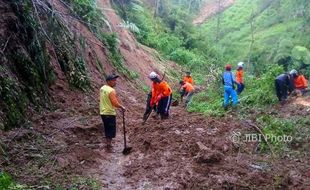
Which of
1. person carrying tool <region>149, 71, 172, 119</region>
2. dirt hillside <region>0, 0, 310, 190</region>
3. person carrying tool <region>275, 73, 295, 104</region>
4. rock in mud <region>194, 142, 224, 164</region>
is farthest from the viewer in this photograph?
person carrying tool <region>275, 73, 295, 104</region>

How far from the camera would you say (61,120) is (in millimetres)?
9773

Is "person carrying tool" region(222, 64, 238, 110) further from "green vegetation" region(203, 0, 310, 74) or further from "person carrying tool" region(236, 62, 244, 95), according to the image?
"green vegetation" region(203, 0, 310, 74)

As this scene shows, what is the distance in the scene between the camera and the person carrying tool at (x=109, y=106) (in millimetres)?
8945

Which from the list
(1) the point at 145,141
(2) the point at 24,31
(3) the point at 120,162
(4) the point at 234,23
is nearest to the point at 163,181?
(3) the point at 120,162

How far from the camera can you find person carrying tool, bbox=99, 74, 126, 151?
29.3 feet

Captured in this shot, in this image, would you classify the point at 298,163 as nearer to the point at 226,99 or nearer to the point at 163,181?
the point at 163,181

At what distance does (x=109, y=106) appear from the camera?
9.05 meters

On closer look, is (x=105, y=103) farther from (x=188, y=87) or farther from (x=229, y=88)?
(x=188, y=87)

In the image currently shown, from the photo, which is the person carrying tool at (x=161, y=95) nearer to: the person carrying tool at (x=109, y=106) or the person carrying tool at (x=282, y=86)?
the person carrying tool at (x=109, y=106)

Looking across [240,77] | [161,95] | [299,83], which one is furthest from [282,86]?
[161,95]

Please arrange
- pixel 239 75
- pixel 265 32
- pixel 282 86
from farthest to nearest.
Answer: pixel 265 32 → pixel 239 75 → pixel 282 86

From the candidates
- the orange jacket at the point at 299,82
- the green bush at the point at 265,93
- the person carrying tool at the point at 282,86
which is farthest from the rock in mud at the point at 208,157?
the orange jacket at the point at 299,82

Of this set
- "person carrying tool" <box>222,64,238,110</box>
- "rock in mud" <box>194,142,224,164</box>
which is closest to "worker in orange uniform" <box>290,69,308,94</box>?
"person carrying tool" <box>222,64,238,110</box>

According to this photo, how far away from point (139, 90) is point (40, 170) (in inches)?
455
